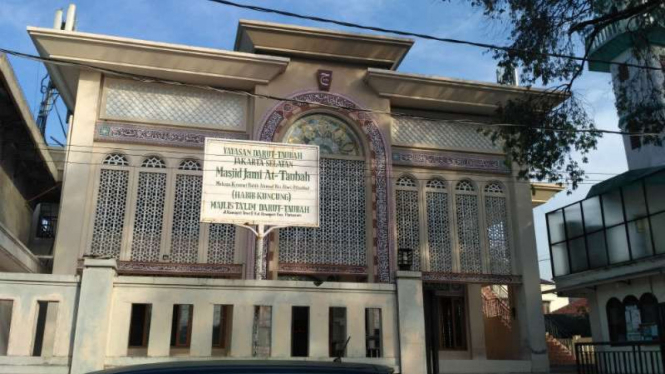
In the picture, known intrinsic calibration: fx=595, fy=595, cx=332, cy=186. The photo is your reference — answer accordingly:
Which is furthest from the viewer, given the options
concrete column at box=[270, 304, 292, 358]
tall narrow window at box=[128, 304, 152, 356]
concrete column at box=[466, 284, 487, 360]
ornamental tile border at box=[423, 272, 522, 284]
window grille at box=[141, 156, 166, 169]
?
concrete column at box=[466, 284, 487, 360]

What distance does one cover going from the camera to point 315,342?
22.6ft

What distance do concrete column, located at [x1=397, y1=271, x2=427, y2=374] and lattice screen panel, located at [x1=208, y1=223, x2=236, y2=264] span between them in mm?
6188

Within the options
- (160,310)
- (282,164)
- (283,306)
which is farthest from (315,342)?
(282,164)

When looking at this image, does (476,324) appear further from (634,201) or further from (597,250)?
(634,201)

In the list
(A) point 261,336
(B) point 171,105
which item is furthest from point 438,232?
(A) point 261,336

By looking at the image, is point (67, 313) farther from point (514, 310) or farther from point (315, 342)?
point (514, 310)

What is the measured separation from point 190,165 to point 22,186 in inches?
179

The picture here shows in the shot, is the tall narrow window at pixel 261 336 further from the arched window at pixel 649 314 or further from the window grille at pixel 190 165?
the arched window at pixel 649 314

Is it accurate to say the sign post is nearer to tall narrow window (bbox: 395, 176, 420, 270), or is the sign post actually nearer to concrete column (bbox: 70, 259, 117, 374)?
concrete column (bbox: 70, 259, 117, 374)

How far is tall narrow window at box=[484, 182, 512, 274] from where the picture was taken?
14203mm

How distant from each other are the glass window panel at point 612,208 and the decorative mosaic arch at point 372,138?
16.9 ft

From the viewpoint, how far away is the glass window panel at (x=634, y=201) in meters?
12.9

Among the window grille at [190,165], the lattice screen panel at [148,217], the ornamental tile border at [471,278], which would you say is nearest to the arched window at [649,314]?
the ornamental tile border at [471,278]

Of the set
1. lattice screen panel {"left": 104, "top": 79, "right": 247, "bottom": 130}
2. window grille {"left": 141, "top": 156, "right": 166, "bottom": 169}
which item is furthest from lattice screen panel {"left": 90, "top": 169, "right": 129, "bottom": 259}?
lattice screen panel {"left": 104, "top": 79, "right": 247, "bottom": 130}
